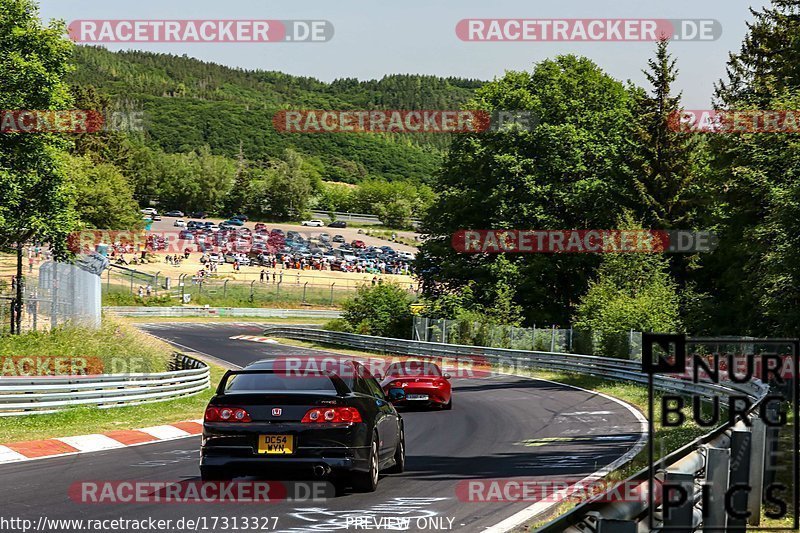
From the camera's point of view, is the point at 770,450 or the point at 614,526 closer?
the point at 614,526

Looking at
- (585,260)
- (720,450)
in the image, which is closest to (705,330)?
(585,260)

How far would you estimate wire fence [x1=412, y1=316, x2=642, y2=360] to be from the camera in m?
40.3

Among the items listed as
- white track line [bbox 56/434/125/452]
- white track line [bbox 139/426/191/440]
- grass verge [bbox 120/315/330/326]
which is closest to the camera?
white track line [bbox 56/434/125/452]

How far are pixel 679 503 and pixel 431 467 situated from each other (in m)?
8.78

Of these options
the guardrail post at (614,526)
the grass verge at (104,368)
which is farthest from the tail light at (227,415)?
the grass verge at (104,368)

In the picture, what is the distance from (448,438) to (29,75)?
21.5 metres

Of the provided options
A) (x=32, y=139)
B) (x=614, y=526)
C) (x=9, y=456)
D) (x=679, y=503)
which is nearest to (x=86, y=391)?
(x=9, y=456)

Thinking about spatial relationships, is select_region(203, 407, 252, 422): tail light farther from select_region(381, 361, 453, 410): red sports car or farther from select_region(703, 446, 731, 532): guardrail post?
select_region(381, 361, 453, 410): red sports car

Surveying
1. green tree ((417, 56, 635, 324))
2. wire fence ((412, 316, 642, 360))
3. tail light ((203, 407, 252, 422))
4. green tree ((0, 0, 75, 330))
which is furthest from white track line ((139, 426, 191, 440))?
green tree ((417, 56, 635, 324))

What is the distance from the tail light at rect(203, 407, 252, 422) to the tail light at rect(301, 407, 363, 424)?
0.64 metres

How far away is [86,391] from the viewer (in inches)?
912

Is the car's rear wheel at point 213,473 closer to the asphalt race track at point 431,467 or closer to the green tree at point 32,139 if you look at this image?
the asphalt race track at point 431,467

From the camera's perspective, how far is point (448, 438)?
61.9ft

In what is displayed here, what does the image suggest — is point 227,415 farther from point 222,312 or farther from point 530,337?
point 222,312
